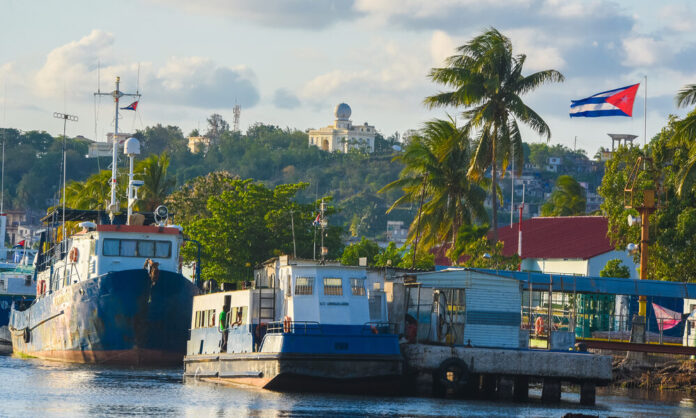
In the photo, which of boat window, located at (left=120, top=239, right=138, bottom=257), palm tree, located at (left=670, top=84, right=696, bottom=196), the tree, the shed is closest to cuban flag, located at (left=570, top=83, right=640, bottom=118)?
palm tree, located at (left=670, top=84, right=696, bottom=196)

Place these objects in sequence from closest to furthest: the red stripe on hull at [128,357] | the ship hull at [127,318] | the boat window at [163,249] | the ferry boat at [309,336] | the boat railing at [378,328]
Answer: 1. the ferry boat at [309,336]
2. the boat railing at [378,328]
3. the ship hull at [127,318]
4. the red stripe on hull at [128,357]
5. the boat window at [163,249]

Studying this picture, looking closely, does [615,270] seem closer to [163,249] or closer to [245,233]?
[245,233]

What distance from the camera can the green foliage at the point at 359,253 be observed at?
76.7m

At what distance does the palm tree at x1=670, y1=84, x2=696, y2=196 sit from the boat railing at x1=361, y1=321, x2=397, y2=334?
56.4 ft

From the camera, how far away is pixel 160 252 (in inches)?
2178

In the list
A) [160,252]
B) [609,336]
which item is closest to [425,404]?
[609,336]

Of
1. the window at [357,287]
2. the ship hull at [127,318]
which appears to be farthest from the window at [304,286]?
the ship hull at [127,318]

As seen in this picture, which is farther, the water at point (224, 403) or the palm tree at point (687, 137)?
the palm tree at point (687, 137)

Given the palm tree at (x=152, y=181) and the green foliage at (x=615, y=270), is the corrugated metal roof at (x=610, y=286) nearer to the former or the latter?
the green foliage at (x=615, y=270)

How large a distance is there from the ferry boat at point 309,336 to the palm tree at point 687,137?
58.0 ft

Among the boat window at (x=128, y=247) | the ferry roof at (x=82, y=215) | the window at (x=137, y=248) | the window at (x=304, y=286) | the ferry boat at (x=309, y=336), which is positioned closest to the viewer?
the ferry boat at (x=309, y=336)

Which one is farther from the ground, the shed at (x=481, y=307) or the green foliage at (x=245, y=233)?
the green foliage at (x=245, y=233)

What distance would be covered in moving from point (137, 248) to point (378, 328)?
644 inches

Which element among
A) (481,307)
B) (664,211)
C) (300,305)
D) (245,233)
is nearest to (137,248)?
(300,305)
